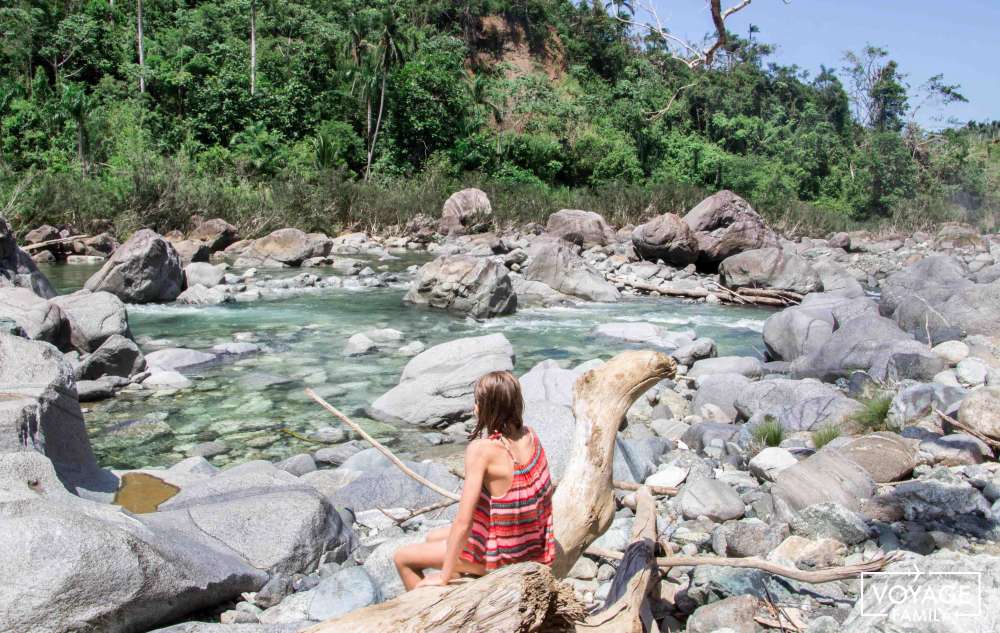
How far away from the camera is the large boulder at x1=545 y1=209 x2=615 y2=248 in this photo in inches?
894

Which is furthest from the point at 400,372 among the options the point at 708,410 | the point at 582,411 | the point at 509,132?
the point at 509,132

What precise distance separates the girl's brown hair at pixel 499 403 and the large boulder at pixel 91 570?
1.39m

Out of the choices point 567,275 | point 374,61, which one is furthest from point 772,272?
point 374,61

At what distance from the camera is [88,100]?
27359 mm

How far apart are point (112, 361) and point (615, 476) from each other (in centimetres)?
555

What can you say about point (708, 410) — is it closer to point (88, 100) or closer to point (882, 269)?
point (882, 269)

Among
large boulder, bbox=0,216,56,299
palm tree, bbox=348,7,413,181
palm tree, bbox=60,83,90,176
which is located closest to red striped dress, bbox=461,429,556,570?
large boulder, bbox=0,216,56,299

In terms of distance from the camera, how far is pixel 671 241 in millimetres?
18016

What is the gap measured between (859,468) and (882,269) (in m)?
17.7

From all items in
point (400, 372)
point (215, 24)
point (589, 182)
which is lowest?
point (400, 372)

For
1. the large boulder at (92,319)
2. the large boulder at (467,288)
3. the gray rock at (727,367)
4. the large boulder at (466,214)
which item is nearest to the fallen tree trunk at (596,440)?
the gray rock at (727,367)

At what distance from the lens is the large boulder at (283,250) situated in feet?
60.0

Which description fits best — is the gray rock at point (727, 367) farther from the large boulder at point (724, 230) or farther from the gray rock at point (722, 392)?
the large boulder at point (724, 230)

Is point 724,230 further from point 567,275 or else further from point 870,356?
point 870,356
